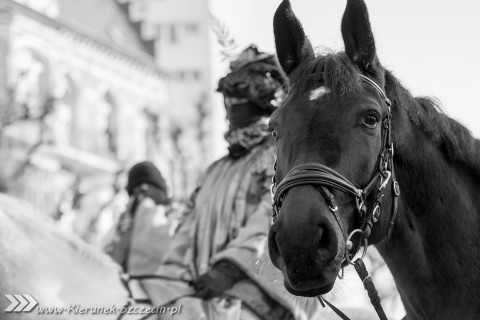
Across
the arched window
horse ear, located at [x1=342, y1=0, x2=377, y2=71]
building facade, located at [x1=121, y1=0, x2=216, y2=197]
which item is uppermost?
horse ear, located at [x1=342, y1=0, x2=377, y2=71]

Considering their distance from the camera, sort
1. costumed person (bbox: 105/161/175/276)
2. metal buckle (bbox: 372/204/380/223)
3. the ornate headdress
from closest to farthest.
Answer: metal buckle (bbox: 372/204/380/223) < the ornate headdress < costumed person (bbox: 105/161/175/276)

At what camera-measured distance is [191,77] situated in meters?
67.7

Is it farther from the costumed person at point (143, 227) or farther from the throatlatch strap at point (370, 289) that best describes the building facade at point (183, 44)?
the throatlatch strap at point (370, 289)

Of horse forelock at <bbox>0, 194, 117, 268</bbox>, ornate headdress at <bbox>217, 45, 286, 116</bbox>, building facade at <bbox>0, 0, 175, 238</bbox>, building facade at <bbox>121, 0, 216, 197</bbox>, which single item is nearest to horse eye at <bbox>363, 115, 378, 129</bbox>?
horse forelock at <bbox>0, 194, 117, 268</bbox>

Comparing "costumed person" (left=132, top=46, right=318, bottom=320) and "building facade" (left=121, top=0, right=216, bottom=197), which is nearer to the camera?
"costumed person" (left=132, top=46, right=318, bottom=320)

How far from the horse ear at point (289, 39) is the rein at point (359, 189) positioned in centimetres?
31

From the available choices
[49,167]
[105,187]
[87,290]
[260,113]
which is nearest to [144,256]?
[260,113]

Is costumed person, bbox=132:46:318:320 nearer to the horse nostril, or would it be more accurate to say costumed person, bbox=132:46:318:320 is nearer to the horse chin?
the horse chin

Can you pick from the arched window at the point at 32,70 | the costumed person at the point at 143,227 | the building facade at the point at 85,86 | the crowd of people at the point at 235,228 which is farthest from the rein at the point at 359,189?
the arched window at the point at 32,70

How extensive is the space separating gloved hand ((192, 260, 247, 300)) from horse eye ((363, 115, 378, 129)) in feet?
9.23

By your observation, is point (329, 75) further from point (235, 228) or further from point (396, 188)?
point (235, 228)

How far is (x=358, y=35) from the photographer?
4.15 meters

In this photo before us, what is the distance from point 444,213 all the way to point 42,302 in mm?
2852

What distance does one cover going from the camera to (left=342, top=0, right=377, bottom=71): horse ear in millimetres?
4117
